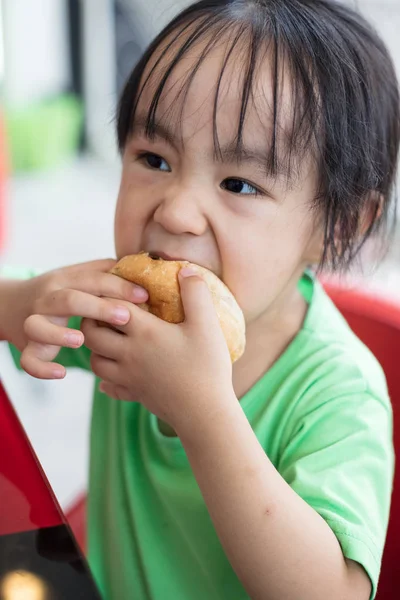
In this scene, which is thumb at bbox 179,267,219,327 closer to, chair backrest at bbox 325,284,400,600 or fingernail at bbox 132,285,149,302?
fingernail at bbox 132,285,149,302

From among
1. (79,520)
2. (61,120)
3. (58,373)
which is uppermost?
(61,120)

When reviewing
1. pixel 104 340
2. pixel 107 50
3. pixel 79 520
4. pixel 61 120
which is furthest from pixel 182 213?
pixel 107 50

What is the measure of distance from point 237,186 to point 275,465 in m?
0.32

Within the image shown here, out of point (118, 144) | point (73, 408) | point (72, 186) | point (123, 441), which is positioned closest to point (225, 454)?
point (123, 441)

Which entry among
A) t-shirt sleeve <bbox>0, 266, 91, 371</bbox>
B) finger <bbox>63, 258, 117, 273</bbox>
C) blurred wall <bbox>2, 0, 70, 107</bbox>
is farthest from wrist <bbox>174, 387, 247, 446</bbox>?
blurred wall <bbox>2, 0, 70, 107</bbox>

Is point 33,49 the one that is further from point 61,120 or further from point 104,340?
point 104,340

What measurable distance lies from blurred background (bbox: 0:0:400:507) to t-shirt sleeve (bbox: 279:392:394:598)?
219 centimetres

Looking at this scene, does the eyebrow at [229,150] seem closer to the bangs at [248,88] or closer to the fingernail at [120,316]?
the bangs at [248,88]

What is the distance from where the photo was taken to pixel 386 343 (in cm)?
96

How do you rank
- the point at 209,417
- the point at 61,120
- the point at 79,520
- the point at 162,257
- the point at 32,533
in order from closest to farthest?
the point at 32,533 < the point at 209,417 < the point at 162,257 < the point at 79,520 < the point at 61,120

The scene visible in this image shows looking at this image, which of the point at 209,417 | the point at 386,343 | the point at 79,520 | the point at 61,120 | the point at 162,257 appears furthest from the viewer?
the point at 61,120

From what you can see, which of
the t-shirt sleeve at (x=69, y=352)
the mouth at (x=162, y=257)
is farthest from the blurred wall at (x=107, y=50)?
the mouth at (x=162, y=257)

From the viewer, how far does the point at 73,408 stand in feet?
6.81

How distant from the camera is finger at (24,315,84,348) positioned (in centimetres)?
69
